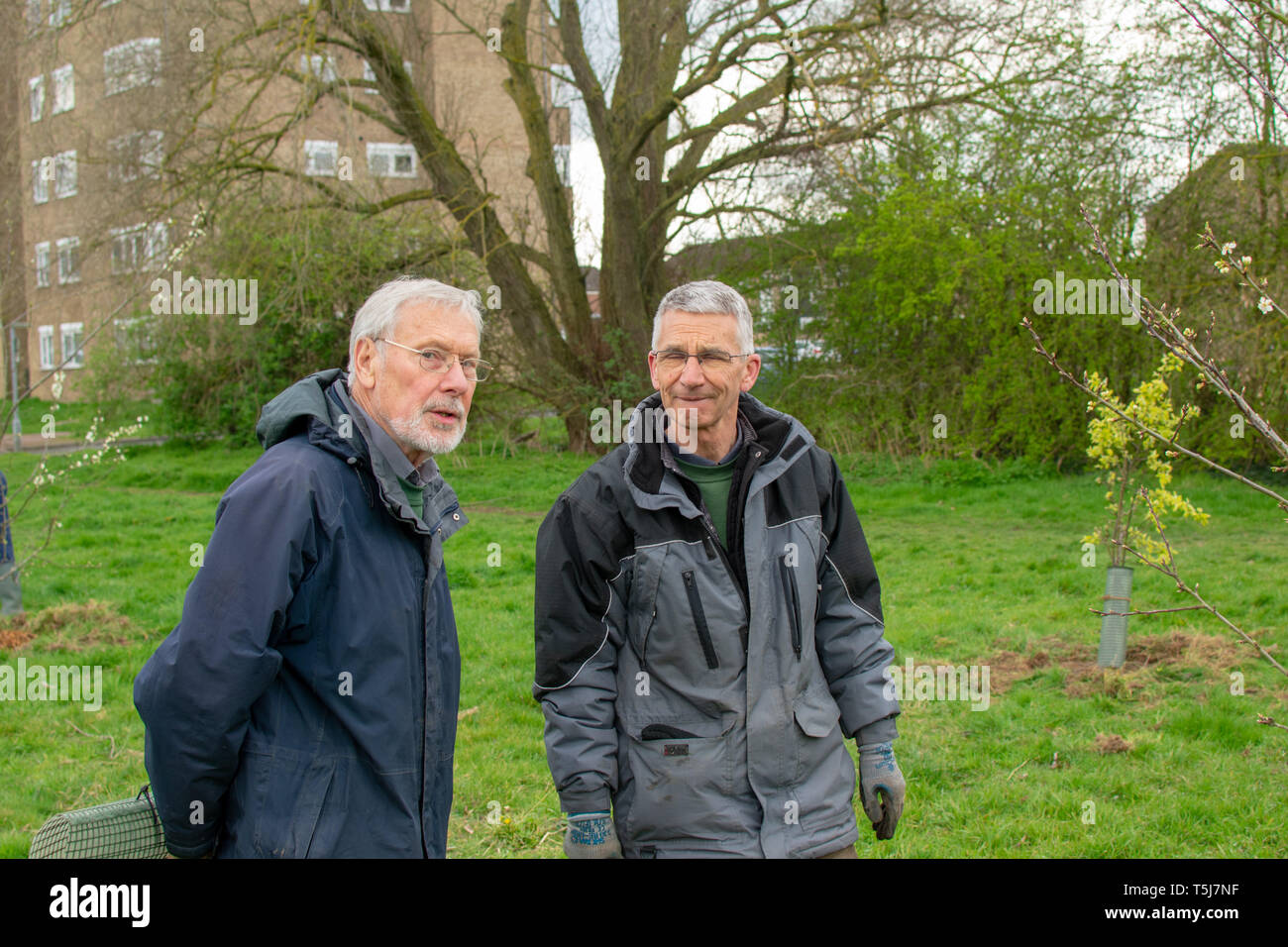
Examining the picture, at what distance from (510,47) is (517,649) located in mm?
11784

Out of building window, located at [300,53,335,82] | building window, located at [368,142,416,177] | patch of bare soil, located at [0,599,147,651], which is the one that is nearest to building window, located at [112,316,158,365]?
building window, located at [300,53,335,82]

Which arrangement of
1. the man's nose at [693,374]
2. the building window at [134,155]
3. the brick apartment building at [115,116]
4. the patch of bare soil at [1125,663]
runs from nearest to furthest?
the man's nose at [693,374] → the patch of bare soil at [1125,663] → the brick apartment building at [115,116] → the building window at [134,155]

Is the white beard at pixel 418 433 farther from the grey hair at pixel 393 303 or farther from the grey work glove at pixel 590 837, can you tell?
the grey work glove at pixel 590 837

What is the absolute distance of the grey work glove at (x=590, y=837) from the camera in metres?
2.72

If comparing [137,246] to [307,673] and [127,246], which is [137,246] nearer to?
[127,246]

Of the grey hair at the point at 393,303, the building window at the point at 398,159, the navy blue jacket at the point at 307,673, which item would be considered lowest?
the navy blue jacket at the point at 307,673

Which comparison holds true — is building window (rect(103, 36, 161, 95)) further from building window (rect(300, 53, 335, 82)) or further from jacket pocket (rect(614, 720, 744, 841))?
jacket pocket (rect(614, 720, 744, 841))

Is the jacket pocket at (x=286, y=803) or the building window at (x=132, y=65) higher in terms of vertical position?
the building window at (x=132, y=65)

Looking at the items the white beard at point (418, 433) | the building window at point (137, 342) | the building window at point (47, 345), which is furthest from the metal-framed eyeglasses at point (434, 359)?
the building window at point (47, 345)

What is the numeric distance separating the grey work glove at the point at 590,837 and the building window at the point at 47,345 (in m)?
42.5

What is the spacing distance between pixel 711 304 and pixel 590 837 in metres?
1.44

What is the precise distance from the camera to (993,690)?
21.7ft

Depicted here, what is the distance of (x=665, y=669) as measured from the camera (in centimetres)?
279

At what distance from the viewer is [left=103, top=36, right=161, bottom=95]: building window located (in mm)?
A: 13180
